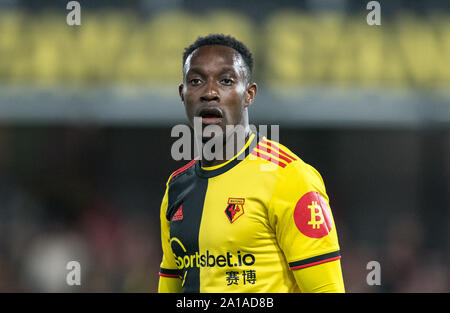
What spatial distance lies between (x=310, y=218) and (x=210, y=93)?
2.20 feet

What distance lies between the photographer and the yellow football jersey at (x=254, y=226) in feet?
8.75

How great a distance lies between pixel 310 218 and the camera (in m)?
2.65

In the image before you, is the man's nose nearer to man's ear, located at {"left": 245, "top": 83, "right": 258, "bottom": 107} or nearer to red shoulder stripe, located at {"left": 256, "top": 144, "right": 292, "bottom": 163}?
man's ear, located at {"left": 245, "top": 83, "right": 258, "bottom": 107}

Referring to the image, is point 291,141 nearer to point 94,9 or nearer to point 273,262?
point 94,9

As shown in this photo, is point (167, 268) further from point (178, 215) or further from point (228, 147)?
point (228, 147)

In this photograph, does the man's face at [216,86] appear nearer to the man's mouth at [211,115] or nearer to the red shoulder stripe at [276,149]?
the man's mouth at [211,115]

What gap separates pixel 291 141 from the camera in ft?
30.2

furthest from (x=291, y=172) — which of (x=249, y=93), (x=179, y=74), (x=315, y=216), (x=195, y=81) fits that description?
(x=179, y=74)

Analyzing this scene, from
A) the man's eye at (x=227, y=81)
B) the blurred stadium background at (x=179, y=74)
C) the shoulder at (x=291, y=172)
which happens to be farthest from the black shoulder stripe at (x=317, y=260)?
the blurred stadium background at (x=179, y=74)

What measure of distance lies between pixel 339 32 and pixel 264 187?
5903 mm

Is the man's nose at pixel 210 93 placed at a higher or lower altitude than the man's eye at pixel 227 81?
lower

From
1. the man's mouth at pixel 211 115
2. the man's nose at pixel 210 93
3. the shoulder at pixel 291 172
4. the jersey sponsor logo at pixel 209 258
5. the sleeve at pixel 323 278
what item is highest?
the man's nose at pixel 210 93

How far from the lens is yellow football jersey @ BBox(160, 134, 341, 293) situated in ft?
8.75
